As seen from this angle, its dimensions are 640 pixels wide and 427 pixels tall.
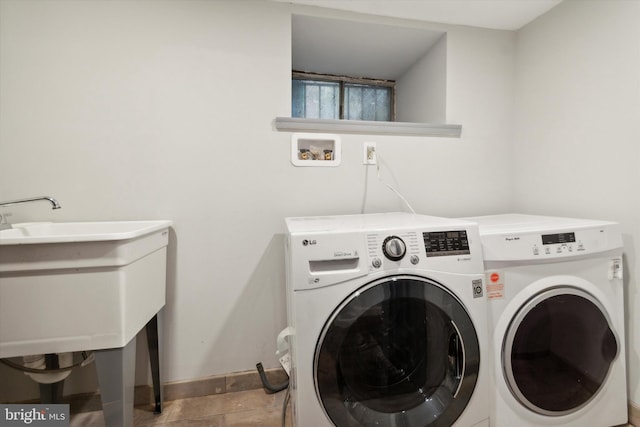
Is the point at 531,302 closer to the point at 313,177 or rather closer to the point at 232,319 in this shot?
the point at 313,177

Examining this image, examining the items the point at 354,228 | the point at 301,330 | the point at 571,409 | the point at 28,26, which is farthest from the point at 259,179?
the point at 571,409

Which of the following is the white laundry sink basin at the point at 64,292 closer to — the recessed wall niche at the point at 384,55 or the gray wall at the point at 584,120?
the recessed wall niche at the point at 384,55

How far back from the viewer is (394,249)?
0.89 metres

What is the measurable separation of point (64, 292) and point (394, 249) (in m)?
1.04

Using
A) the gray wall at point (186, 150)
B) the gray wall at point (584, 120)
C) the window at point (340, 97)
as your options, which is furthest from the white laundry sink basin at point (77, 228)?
the gray wall at point (584, 120)

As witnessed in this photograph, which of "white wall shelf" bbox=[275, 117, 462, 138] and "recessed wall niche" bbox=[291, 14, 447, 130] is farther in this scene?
"recessed wall niche" bbox=[291, 14, 447, 130]

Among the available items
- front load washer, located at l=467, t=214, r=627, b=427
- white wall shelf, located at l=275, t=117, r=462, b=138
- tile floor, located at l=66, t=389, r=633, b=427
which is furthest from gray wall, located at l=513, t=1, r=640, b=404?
tile floor, located at l=66, t=389, r=633, b=427

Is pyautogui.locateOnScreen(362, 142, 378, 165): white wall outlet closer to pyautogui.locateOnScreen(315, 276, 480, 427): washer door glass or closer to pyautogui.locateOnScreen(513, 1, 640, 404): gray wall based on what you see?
pyautogui.locateOnScreen(315, 276, 480, 427): washer door glass

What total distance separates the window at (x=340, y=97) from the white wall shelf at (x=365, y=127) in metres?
0.53

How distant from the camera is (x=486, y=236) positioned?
3.27 ft

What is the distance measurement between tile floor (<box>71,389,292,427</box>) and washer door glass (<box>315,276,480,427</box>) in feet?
1.66

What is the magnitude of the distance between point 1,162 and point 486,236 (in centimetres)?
199

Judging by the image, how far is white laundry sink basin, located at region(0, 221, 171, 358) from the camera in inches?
33.4

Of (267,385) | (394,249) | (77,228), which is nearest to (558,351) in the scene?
(394,249)
